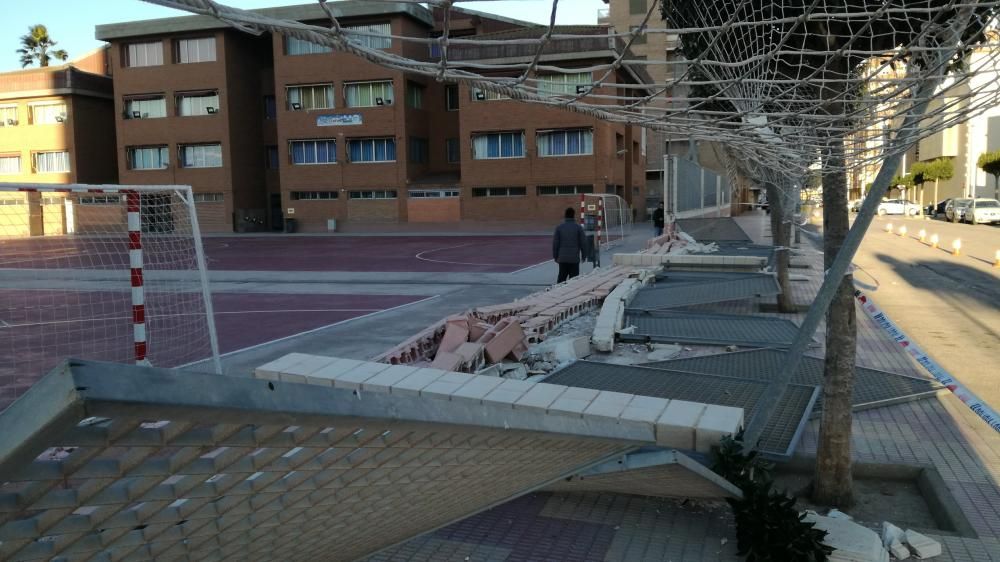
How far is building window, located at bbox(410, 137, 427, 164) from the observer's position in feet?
160

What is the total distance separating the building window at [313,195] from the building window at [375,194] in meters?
1.36

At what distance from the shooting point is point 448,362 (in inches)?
278

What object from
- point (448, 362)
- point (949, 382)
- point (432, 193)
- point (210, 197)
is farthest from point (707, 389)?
point (210, 197)

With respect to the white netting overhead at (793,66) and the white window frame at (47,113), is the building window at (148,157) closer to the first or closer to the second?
the white window frame at (47,113)

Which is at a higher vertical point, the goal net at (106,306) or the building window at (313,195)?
the building window at (313,195)

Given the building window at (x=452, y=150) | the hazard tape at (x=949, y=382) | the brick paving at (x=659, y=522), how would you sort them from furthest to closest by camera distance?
the building window at (x=452, y=150)
the hazard tape at (x=949, y=382)
the brick paving at (x=659, y=522)

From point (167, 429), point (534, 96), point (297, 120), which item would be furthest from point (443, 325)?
point (297, 120)

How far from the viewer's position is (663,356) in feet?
28.6

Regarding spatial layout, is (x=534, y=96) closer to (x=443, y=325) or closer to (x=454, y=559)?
(x=454, y=559)

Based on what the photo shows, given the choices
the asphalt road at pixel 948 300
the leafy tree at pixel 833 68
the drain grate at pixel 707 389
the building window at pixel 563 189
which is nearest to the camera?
the leafy tree at pixel 833 68

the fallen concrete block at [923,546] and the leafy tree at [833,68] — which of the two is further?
the fallen concrete block at [923,546]

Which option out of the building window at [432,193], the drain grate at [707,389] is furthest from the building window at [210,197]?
the drain grate at [707,389]

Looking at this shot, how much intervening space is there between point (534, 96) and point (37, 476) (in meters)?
2.54

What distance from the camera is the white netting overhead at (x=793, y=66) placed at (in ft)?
9.54
